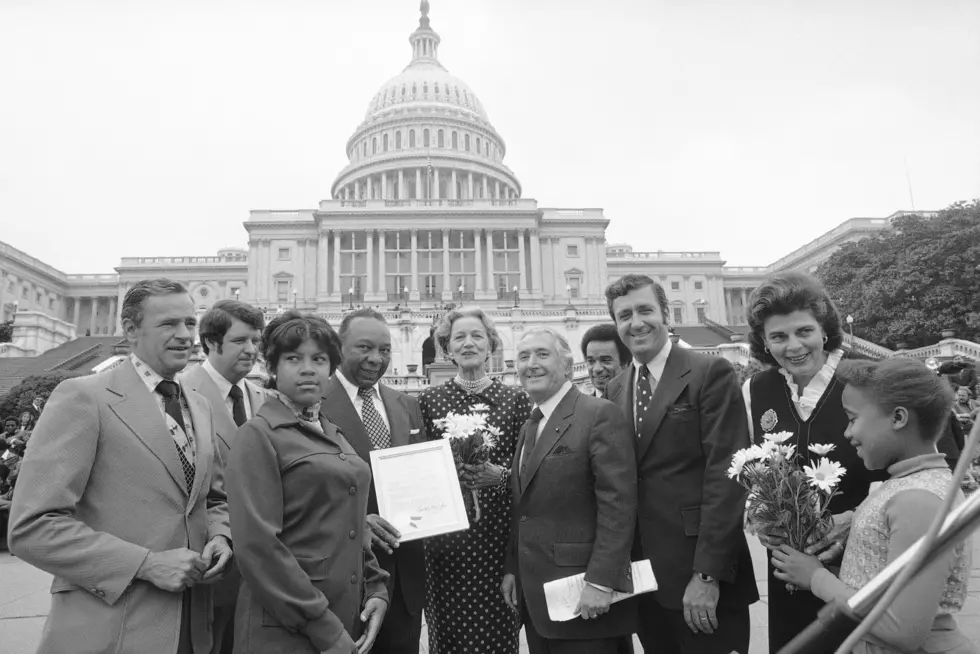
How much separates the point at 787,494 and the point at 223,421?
3.92 metres

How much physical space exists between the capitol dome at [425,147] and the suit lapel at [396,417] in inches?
2743

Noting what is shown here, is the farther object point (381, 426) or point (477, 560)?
point (381, 426)

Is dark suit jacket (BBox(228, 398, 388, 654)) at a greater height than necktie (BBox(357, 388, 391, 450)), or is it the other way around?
necktie (BBox(357, 388, 391, 450))

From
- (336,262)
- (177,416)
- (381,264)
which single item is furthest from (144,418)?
(336,262)

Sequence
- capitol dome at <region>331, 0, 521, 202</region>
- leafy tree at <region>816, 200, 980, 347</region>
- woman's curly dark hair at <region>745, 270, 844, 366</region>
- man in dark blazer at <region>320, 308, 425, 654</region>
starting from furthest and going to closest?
capitol dome at <region>331, 0, 521, 202</region> < leafy tree at <region>816, 200, 980, 347</region> < man in dark blazer at <region>320, 308, 425, 654</region> < woman's curly dark hair at <region>745, 270, 844, 366</region>

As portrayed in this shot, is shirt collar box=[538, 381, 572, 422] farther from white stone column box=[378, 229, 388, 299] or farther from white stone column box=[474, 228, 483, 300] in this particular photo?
white stone column box=[378, 229, 388, 299]

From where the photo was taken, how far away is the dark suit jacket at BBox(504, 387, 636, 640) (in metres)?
4.00

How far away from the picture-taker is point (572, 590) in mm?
4008

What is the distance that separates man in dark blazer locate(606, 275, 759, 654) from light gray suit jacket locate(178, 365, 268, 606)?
260 centimetres

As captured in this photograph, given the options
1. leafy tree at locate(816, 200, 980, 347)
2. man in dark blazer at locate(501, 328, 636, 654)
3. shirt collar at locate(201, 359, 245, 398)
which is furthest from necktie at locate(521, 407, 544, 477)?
leafy tree at locate(816, 200, 980, 347)

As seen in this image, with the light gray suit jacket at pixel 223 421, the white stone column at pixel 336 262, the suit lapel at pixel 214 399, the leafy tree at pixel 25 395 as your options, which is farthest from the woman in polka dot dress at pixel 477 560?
the white stone column at pixel 336 262

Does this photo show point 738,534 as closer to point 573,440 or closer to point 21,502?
point 573,440

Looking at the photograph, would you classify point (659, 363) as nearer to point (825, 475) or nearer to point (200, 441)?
point (825, 475)

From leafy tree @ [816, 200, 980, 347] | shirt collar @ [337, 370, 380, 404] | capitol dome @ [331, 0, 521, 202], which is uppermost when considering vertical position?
capitol dome @ [331, 0, 521, 202]
